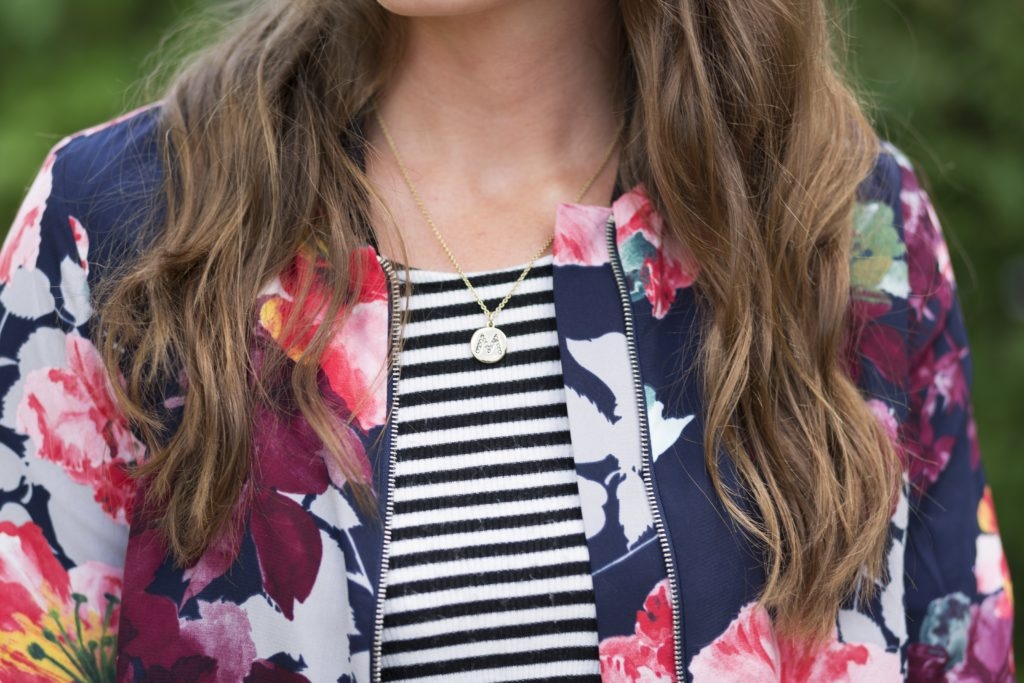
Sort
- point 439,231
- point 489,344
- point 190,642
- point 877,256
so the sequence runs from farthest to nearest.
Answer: point 877,256 < point 439,231 < point 489,344 < point 190,642

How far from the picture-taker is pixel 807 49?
5.99ft

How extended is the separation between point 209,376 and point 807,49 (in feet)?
3.32

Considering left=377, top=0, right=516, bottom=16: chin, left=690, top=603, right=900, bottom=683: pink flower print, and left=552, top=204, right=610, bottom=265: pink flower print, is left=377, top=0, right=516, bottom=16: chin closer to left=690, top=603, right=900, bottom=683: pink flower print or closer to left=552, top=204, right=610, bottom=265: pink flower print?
left=552, top=204, right=610, bottom=265: pink flower print

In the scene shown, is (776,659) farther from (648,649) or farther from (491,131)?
(491,131)

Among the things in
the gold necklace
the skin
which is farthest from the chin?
the gold necklace

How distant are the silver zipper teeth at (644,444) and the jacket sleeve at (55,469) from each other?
679 mm

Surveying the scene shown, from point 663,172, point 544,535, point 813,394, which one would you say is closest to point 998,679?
point 813,394

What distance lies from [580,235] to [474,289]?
0.57ft

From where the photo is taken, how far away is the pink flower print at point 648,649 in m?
1.55

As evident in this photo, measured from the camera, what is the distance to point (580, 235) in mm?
1721

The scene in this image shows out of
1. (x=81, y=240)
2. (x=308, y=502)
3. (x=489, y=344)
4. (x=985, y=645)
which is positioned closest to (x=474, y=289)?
(x=489, y=344)

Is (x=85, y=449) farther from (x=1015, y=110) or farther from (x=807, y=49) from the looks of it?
(x=1015, y=110)

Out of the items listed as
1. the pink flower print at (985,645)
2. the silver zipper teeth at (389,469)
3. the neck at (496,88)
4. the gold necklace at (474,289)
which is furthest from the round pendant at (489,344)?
the pink flower print at (985,645)

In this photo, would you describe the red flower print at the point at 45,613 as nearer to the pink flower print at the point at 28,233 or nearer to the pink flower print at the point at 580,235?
the pink flower print at the point at 28,233
